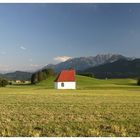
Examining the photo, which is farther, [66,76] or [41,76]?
[41,76]

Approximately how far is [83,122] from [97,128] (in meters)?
1.61

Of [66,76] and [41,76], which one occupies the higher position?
[41,76]

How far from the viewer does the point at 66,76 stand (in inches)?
3829

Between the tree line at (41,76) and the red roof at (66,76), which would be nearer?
the red roof at (66,76)

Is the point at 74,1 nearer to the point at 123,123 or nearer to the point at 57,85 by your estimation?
the point at 123,123

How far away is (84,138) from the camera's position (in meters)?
9.91

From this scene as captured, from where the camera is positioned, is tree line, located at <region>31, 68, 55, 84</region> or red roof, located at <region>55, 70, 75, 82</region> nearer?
red roof, located at <region>55, 70, 75, 82</region>

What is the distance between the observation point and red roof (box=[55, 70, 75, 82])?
3748 inches

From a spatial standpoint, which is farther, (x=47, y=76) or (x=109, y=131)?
(x=47, y=76)

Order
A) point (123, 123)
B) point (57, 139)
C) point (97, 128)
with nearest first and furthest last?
point (57, 139), point (97, 128), point (123, 123)

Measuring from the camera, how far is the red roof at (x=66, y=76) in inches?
3748

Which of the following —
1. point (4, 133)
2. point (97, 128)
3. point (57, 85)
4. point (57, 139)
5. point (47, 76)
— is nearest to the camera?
point (57, 139)

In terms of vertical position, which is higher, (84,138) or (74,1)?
(74,1)

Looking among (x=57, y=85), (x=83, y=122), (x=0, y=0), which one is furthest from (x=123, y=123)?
(x=57, y=85)
